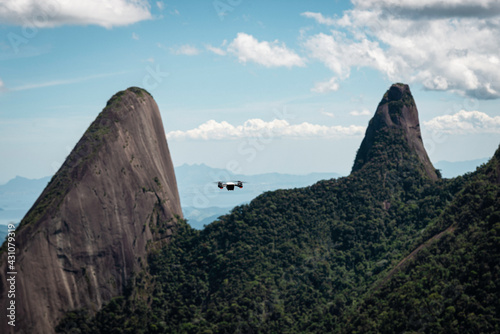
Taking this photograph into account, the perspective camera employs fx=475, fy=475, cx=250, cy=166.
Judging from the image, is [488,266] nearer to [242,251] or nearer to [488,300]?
[488,300]

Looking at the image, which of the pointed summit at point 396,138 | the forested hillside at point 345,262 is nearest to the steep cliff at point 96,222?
the forested hillside at point 345,262

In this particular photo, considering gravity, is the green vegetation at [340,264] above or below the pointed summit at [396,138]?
below

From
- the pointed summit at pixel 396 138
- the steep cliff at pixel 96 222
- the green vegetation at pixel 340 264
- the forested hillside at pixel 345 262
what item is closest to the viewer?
the green vegetation at pixel 340 264

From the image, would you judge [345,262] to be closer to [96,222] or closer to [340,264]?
[340,264]

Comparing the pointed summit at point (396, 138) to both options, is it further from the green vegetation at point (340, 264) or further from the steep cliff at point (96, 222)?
the steep cliff at point (96, 222)

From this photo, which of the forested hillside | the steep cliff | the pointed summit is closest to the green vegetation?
the forested hillside
